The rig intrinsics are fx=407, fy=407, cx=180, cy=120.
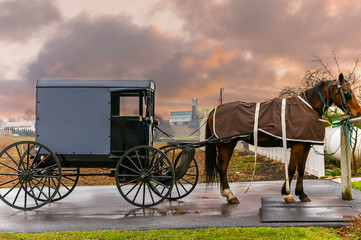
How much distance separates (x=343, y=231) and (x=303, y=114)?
85.5 inches

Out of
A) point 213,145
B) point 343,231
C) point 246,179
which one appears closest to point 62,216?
point 213,145

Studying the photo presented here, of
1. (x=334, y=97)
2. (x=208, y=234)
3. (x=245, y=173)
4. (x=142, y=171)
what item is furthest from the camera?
(x=245, y=173)

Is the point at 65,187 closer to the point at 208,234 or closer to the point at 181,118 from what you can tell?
the point at 208,234

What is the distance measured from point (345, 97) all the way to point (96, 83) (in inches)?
173

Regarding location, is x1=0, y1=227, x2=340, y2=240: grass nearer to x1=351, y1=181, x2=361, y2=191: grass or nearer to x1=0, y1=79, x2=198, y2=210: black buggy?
x1=0, y1=79, x2=198, y2=210: black buggy

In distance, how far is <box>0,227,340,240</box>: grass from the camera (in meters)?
5.23

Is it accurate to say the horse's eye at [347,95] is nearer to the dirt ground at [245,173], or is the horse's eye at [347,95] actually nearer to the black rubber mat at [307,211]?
the black rubber mat at [307,211]

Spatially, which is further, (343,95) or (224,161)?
(224,161)

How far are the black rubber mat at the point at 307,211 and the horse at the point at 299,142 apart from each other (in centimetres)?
29

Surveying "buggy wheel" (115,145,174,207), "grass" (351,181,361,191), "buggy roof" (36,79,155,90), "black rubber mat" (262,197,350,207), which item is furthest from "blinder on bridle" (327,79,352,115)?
"buggy roof" (36,79,155,90)

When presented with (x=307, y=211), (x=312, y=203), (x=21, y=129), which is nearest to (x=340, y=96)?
(x=312, y=203)

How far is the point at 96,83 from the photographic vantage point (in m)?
7.43

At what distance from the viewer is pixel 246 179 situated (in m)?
12.1

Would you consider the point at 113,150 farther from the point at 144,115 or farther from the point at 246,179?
the point at 246,179
